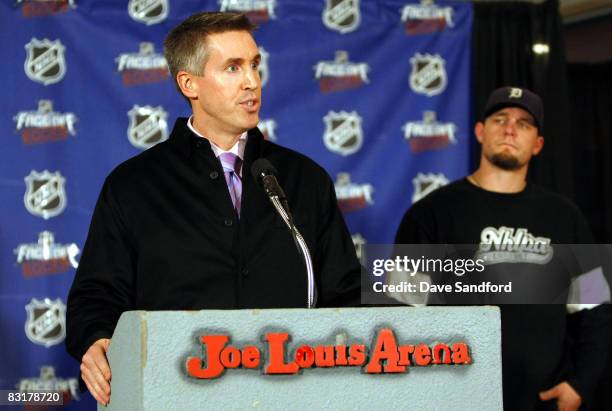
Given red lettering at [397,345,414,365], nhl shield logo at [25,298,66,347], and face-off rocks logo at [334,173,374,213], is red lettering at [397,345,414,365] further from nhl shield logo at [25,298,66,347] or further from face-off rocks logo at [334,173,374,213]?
face-off rocks logo at [334,173,374,213]

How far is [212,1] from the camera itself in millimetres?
4168

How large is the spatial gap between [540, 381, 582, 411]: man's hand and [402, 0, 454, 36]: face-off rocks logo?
1.61 metres

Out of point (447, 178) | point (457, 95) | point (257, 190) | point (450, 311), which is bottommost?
point (450, 311)

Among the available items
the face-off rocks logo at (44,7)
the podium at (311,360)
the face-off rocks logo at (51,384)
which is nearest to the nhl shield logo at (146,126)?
the face-off rocks logo at (44,7)

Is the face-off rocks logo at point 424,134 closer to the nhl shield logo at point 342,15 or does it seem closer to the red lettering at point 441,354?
the nhl shield logo at point 342,15

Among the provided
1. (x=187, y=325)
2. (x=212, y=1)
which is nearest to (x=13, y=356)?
(x=212, y=1)

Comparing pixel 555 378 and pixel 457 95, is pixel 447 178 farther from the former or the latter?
pixel 555 378

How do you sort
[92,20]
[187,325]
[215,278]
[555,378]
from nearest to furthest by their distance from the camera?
[187,325], [215,278], [555,378], [92,20]

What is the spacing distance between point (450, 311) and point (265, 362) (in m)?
0.36

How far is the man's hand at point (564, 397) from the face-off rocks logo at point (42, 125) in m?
2.06

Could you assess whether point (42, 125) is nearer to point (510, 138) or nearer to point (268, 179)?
point (510, 138)

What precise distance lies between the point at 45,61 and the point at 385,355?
2536mm

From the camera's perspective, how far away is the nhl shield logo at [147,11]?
4082mm

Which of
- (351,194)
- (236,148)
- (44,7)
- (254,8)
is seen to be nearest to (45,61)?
(44,7)
